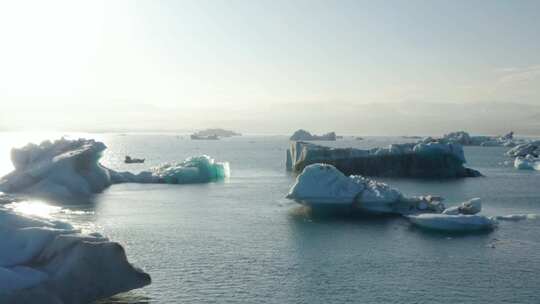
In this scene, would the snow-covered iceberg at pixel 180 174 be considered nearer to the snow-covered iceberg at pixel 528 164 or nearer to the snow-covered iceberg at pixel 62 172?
the snow-covered iceberg at pixel 62 172

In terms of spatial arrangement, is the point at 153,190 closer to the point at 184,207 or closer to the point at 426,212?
the point at 184,207

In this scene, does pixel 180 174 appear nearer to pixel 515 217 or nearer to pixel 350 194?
pixel 350 194

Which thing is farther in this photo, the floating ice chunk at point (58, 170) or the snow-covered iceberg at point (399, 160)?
the snow-covered iceberg at point (399, 160)

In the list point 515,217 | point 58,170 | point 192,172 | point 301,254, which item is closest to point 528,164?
point 515,217

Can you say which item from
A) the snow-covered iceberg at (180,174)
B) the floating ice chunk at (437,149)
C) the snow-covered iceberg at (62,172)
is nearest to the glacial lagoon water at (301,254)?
the snow-covered iceberg at (62,172)

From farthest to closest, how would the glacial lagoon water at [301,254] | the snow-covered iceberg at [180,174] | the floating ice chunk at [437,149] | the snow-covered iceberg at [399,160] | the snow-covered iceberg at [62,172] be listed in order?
the snow-covered iceberg at [399,160] < the floating ice chunk at [437,149] < the snow-covered iceberg at [180,174] < the snow-covered iceberg at [62,172] < the glacial lagoon water at [301,254]

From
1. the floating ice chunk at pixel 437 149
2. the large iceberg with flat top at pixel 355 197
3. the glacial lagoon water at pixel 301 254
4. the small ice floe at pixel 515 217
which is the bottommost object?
the glacial lagoon water at pixel 301 254
